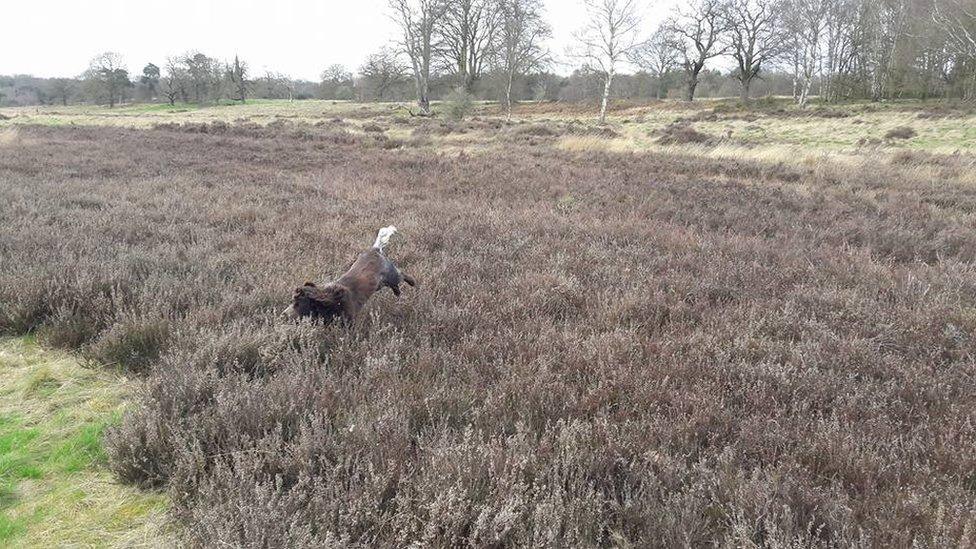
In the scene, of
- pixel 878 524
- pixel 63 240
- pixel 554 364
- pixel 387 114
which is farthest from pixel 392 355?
pixel 387 114

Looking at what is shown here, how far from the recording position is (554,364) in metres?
3.03

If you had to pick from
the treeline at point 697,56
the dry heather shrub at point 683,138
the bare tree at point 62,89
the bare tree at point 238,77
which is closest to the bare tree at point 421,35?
the treeline at point 697,56

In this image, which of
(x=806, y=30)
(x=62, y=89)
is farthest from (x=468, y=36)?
(x=62, y=89)

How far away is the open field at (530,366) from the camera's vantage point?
1874 millimetres

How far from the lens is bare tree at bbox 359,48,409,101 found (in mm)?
42812

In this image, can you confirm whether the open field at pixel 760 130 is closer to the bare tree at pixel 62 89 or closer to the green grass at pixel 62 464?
the green grass at pixel 62 464

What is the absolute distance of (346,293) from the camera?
3457 mm

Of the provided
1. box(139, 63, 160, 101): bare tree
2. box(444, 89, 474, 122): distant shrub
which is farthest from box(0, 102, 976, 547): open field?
box(139, 63, 160, 101): bare tree

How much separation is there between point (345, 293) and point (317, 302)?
187mm

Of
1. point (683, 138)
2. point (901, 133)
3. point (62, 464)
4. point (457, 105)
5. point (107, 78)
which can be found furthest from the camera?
point (107, 78)

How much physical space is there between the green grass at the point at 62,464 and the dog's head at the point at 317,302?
3.29ft

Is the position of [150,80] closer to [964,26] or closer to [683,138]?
[683,138]

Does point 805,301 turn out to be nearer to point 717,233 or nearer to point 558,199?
point 717,233

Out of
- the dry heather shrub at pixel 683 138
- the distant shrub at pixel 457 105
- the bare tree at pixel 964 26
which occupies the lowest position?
the dry heather shrub at pixel 683 138
